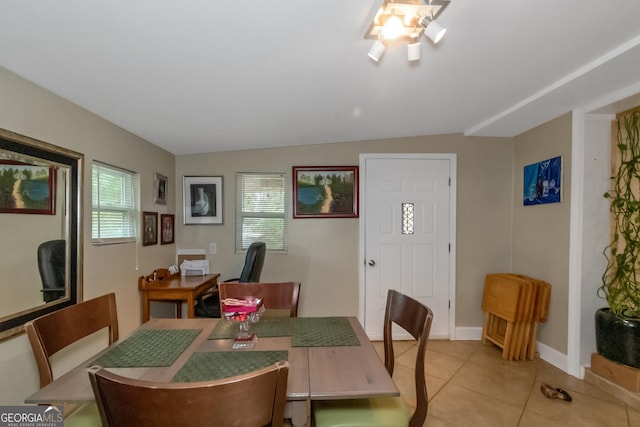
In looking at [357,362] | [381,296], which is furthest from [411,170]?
[357,362]

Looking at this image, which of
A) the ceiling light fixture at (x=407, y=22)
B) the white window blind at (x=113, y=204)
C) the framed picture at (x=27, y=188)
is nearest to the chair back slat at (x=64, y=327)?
the framed picture at (x=27, y=188)

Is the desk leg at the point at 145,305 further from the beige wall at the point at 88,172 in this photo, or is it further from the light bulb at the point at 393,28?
the light bulb at the point at 393,28

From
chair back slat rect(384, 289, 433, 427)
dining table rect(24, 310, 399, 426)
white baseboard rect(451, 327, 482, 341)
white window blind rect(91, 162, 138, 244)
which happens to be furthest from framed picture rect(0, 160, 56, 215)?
white baseboard rect(451, 327, 482, 341)

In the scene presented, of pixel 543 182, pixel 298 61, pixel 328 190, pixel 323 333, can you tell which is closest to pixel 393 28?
pixel 298 61

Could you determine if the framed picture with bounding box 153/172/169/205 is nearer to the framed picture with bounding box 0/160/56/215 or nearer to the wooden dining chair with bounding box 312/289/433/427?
the framed picture with bounding box 0/160/56/215

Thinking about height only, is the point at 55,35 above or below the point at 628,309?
above

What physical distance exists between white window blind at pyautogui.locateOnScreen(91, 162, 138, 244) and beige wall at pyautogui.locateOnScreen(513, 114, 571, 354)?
3.80 metres

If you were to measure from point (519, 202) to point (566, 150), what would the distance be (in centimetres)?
79

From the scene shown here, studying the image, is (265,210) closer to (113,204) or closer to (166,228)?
(166,228)

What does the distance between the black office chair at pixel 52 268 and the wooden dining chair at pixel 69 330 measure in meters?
0.52

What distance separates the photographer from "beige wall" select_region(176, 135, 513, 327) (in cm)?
362

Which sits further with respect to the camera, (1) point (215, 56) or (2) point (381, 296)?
(2) point (381, 296)

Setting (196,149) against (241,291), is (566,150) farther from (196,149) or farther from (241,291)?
(196,149)

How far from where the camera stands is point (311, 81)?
2074mm
